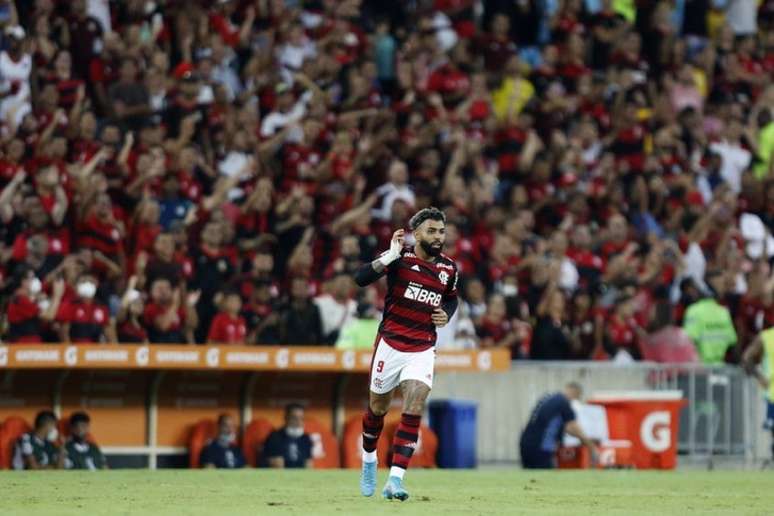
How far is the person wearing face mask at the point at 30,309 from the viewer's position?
1938 cm

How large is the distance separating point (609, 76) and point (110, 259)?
410 inches

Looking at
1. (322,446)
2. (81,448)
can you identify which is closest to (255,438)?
(322,446)

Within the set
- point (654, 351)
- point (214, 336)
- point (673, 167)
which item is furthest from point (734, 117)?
point (214, 336)

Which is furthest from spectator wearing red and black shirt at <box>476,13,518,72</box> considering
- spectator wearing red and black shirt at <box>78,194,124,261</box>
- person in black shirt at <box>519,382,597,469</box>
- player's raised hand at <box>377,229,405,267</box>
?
player's raised hand at <box>377,229,405,267</box>

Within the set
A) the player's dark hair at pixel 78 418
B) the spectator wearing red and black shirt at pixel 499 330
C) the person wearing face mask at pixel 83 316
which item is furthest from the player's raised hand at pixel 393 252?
the spectator wearing red and black shirt at pixel 499 330

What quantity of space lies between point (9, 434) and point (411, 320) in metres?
6.98

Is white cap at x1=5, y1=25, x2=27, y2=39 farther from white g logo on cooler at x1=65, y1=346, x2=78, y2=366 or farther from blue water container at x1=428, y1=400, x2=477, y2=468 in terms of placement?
blue water container at x1=428, y1=400, x2=477, y2=468

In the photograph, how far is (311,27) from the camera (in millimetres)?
25922

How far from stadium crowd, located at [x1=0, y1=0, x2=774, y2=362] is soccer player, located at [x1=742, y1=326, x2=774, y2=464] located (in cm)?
186

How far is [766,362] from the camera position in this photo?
21438 millimetres

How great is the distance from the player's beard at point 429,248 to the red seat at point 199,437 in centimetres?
724

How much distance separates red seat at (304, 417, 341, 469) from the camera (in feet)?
68.8

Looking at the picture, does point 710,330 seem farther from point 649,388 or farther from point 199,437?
point 199,437

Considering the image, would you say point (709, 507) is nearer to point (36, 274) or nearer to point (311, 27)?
point (36, 274)
